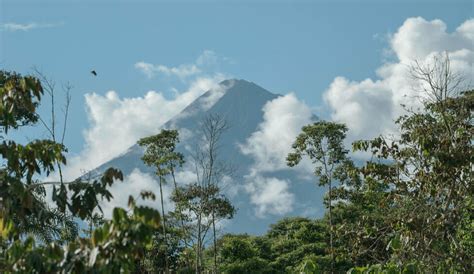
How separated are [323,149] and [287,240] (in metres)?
3.80

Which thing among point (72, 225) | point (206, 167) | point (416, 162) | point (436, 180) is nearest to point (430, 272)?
point (436, 180)

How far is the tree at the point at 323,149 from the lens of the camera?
24.5 metres

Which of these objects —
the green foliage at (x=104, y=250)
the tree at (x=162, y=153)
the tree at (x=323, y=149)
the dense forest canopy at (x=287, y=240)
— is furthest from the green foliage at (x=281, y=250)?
the green foliage at (x=104, y=250)

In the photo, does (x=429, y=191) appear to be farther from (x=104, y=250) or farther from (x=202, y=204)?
(x=202, y=204)

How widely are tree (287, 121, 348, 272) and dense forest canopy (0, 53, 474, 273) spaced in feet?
0.17

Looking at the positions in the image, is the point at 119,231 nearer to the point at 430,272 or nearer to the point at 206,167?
the point at 430,272

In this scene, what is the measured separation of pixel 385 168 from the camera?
916cm

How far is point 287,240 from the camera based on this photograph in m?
24.8

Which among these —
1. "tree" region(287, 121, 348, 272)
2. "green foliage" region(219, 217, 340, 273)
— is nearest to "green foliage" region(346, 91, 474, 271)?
"green foliage" region(219, 217, 340, 273)

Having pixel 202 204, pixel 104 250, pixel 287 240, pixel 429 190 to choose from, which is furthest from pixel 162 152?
pixel 104 250

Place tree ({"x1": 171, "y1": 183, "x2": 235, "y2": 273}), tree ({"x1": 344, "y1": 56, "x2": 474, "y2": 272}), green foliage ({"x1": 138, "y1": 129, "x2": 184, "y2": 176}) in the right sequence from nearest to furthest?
tree ({"x1": 344, "y1": 56, "x2": 474, "y2": 272}), tree ({"x1": 171, "y1": 183, "x2": 235, "y2": 273}), green foliage ({"x1": 138, "y1": 129, "x2": 184, "y2": 176})

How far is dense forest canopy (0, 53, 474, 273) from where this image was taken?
3.39 m

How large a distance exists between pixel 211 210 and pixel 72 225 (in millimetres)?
8849

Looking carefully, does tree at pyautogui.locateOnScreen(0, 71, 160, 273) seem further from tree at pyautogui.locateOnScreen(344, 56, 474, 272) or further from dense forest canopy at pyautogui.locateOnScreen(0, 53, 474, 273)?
tree at pyautogui.locateOnScreen(344, 56, 474, 272)
